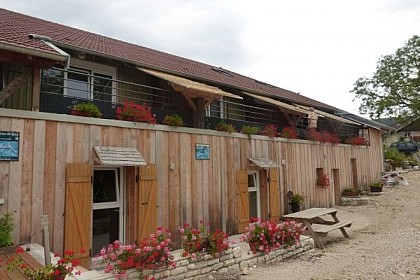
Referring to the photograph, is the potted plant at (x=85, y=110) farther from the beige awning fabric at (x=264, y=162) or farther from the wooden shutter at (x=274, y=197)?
the wooden shutter at (x=274, y=197)

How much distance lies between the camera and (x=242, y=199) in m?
10.4

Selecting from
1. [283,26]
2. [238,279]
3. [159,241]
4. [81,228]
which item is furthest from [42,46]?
[283,26]

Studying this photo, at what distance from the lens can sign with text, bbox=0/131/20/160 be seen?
5.80 m

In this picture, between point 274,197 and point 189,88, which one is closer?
point 189,88

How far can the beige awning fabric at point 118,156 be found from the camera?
685 centimetres

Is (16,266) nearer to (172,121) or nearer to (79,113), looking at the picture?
(79,113)

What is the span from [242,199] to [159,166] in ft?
10.9

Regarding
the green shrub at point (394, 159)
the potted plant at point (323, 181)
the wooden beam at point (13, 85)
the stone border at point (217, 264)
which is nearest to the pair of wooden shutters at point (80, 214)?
the stone border at point (217, 264)

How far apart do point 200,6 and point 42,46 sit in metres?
6.12

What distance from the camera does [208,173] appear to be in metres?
9.48

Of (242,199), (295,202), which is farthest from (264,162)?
(295,202)

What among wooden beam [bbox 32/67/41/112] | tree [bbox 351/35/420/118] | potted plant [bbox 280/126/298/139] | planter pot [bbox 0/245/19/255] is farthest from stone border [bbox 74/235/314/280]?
tree [bbox 351/35/420/118]

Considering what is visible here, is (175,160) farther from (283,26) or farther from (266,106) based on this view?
(266,106)

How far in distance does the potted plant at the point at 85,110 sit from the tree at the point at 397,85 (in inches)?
1295
